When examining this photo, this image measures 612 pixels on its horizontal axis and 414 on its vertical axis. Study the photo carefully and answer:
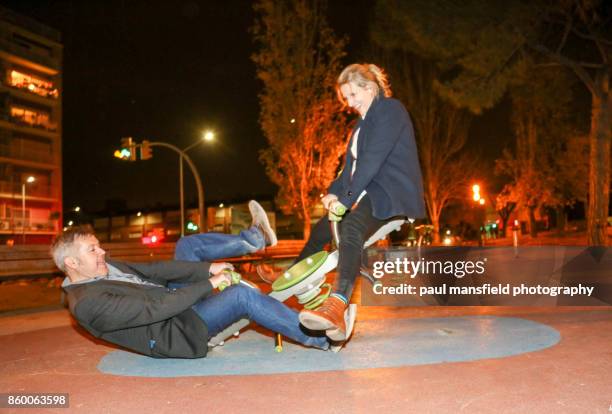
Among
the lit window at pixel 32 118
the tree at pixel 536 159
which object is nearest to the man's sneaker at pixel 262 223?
the tree at pixel 536 159

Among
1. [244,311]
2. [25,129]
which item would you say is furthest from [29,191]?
[244,311]

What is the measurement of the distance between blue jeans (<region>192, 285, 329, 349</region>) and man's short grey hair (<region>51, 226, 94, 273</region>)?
0.86 metres

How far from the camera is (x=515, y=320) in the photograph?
5.00 metres

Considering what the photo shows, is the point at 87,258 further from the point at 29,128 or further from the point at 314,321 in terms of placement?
the point at 29,128

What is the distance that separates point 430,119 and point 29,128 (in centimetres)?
3004

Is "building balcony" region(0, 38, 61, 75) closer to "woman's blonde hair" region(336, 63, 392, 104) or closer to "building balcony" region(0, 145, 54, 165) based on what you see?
"building balcony" region(0, 145, 54, 165)

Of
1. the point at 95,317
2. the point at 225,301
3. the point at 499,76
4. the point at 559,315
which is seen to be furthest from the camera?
the point at 499,76

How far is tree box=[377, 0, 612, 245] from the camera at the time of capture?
48.0 feet

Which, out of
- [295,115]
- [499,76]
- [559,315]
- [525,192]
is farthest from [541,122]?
[559,315]

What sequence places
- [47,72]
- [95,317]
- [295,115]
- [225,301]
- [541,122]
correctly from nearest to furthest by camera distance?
[95,317] < [225,301] < [295,115] < [541,122] < [47,72]

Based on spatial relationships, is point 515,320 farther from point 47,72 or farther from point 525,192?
point 47,72

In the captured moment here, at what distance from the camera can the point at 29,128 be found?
133 feet

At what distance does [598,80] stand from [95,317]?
16.3 m

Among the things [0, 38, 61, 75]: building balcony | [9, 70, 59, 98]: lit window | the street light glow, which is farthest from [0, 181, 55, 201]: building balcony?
the street light glow
